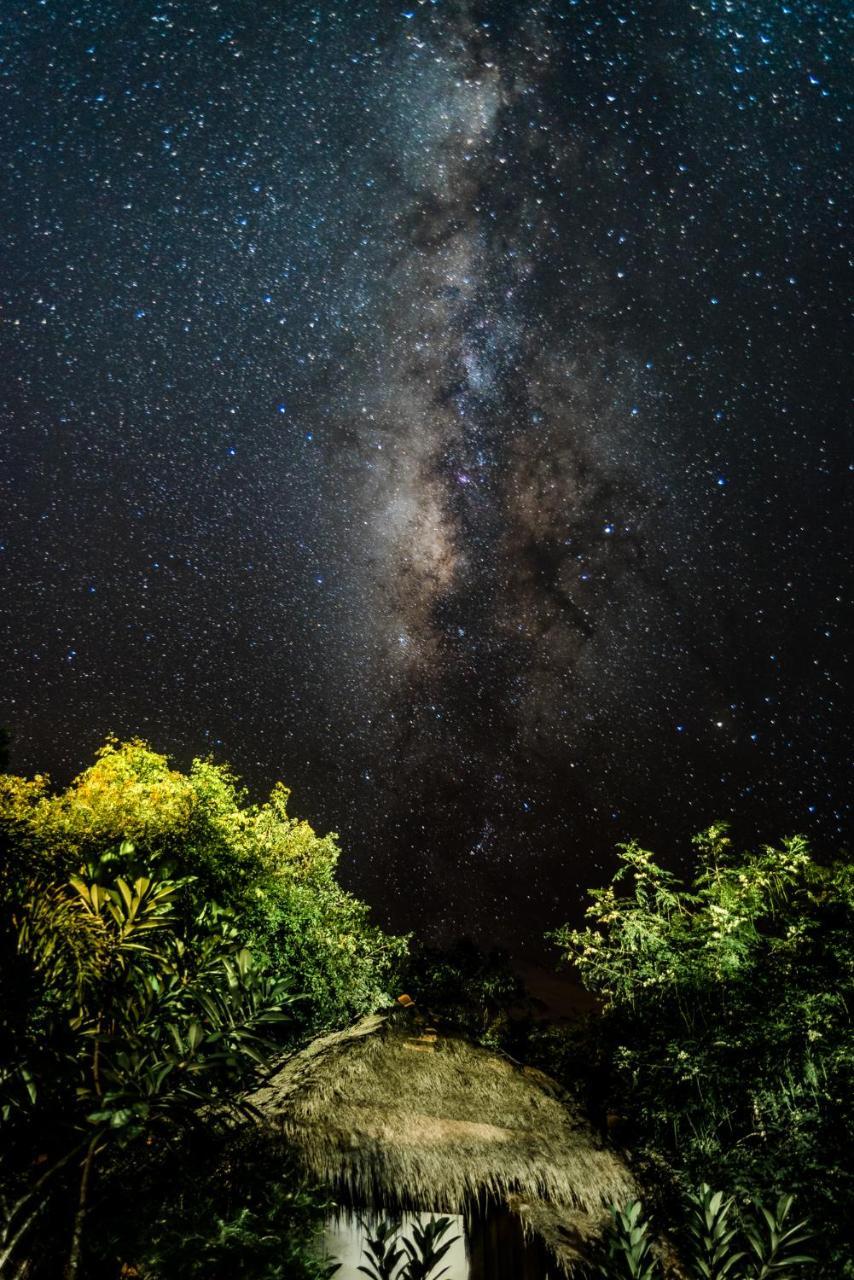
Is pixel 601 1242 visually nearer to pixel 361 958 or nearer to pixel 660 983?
pixel 660 983

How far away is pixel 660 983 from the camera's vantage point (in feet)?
30.9

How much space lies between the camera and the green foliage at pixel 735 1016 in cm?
638

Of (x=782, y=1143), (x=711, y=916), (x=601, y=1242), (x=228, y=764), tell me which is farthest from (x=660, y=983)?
(x=228, y=764)

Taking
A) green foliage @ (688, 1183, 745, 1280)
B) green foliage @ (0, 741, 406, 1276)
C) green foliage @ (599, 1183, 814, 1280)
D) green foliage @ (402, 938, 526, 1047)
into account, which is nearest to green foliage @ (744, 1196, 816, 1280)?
green foliage @ (599, 1183, 814, 1280)

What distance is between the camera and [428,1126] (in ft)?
18.9

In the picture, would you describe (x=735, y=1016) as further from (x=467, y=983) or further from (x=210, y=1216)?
(x=467, y=983)

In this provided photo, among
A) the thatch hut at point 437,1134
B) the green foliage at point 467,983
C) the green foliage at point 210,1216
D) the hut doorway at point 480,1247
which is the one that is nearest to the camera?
the green foliage at point 210,1216

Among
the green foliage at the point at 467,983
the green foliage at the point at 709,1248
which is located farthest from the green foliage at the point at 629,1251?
the green foliage at the point at 467,983

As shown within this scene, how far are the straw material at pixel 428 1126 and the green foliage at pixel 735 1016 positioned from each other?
1.54m

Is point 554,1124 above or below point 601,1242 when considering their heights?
above

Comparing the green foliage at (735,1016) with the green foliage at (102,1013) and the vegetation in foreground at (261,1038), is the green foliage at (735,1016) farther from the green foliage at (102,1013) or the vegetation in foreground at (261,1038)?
the green foliage at (102,1013)

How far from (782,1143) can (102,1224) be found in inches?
257

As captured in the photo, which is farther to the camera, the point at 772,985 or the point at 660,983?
the point at 660,983

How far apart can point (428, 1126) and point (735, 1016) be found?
13.3 ft
